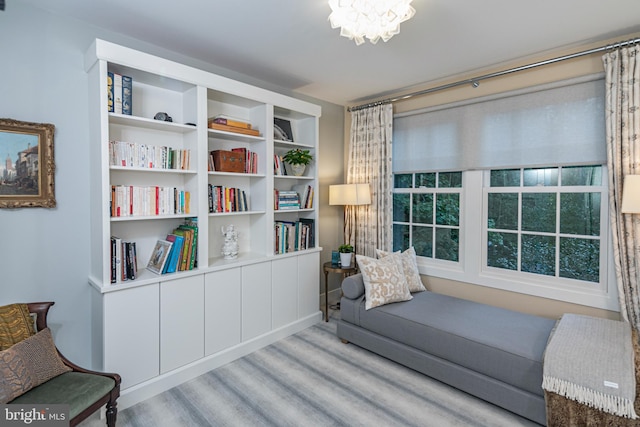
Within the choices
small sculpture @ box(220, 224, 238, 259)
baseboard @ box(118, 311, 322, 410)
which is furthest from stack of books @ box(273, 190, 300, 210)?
baseboard @ box(118, 311, 322, 410)

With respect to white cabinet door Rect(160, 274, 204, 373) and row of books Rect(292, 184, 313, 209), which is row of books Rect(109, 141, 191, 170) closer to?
white cabinet door Rect(160, 274, 204, 373)

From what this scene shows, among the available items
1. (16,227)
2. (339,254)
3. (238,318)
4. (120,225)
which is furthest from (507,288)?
(16,227)

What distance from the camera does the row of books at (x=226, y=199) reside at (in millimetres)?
2715

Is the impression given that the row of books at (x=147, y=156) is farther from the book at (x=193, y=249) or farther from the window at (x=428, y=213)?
the window at (x=428, y=213)

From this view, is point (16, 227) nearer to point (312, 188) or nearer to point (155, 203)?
point (155, 203)

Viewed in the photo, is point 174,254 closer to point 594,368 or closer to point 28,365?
point 28,365

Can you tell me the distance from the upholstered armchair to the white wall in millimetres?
265

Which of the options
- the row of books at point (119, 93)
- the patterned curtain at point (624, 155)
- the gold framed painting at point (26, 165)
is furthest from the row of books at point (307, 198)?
the patterned curtain at point (624, 155)

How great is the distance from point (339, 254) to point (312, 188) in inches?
30.4

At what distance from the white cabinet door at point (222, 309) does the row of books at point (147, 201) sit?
23.2 inches

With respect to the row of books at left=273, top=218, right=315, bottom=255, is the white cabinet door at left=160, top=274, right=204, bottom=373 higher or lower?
lower

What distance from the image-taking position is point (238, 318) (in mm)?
2793

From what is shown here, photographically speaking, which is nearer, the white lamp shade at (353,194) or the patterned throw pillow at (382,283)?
the patterned throw pillow at (382,283)

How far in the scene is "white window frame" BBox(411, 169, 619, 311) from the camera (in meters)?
2.54
